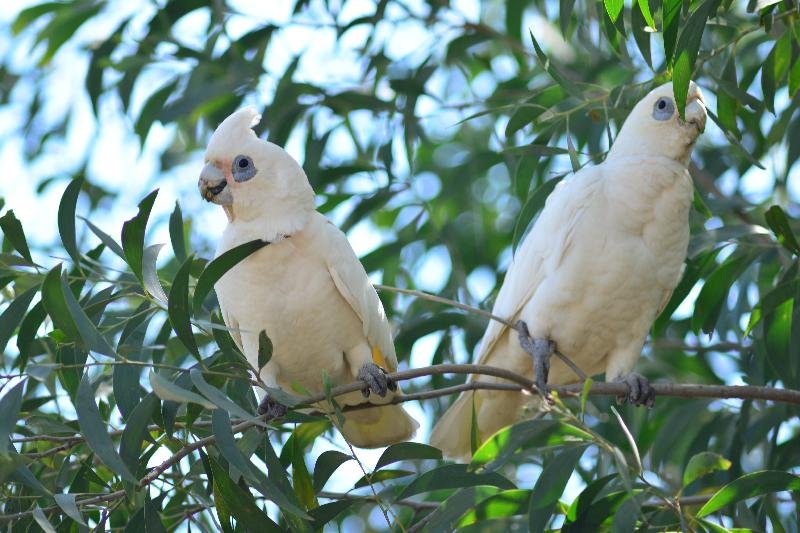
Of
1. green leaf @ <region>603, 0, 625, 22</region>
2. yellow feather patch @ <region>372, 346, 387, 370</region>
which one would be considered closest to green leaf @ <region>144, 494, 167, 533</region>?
yellow feather patch @ <region>372, 346, 387, 370</region>

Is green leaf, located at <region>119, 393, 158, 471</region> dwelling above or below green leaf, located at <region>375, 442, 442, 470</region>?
above

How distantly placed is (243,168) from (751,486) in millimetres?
1368

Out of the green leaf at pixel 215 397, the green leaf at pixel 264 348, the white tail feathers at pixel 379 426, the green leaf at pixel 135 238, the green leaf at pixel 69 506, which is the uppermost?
the green leaf at pixel 135 238

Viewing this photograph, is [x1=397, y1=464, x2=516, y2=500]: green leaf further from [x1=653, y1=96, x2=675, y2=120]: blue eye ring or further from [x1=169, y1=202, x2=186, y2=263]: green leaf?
[x1=653, y1=96, x2=675, y2=120]: blue eye ring

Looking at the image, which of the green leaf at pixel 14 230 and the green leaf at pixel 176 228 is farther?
the green leaf at pixel 176 228

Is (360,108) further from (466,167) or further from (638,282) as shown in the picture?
(638,282)

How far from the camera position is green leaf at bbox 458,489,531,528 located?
209 cm

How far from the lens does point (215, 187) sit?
2.63 meters

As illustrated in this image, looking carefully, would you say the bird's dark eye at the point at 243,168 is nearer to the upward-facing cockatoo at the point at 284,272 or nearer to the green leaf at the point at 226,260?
the upward-facing cockatoo at the point at 284,272

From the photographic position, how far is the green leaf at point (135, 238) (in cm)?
197

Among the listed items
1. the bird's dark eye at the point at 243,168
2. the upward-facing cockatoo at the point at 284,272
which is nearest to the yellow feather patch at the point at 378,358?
the upward-facing cockatoo at the point at 284,272

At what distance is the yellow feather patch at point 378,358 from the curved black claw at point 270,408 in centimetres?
33

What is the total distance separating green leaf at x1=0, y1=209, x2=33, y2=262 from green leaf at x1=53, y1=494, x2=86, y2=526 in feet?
1.67

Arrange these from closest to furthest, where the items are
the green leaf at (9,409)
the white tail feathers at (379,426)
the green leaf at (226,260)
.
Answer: the green leaf at (9,409) < the green leaf at (226,260) < the white tail feathers at (379,426)
